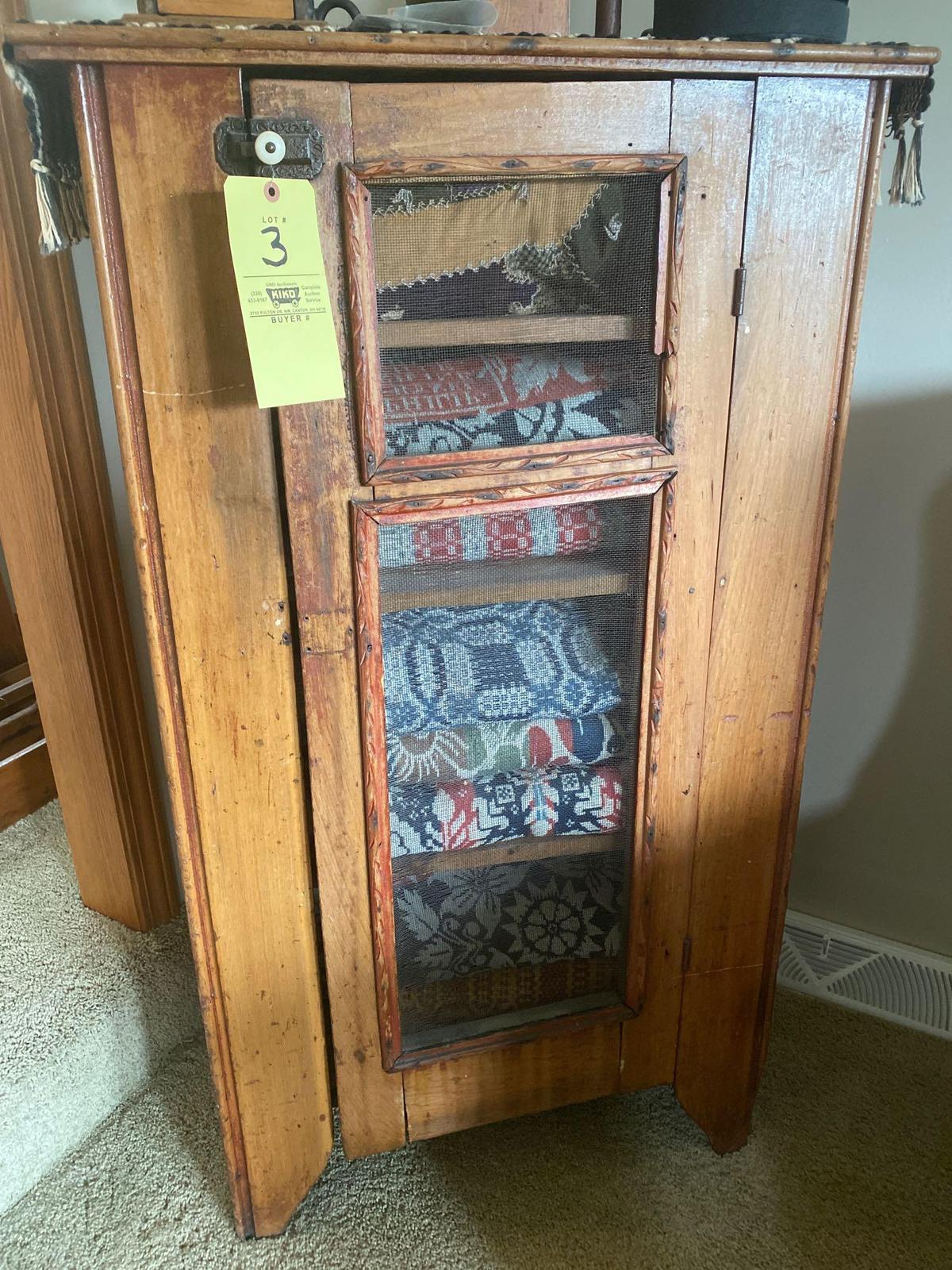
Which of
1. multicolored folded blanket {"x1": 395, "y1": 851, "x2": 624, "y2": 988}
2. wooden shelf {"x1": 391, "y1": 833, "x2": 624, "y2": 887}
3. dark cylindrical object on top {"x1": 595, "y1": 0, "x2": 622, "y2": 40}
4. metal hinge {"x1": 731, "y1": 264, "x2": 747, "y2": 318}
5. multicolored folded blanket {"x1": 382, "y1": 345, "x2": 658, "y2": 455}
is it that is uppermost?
dark cylindrical object on top {"x1": 595, "y1": 0, "x2": 622, "y2": 40}

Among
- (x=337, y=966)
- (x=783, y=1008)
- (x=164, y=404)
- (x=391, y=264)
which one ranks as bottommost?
(x=783, y=1008)

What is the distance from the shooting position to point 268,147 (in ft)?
2.42

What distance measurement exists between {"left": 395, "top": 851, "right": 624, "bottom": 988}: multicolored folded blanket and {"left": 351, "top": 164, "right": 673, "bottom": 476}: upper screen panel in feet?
1.59

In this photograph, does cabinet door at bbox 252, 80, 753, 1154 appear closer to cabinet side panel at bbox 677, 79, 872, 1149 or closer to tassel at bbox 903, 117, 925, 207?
cabinet side panel at bbox 677, 79, 872, 1149

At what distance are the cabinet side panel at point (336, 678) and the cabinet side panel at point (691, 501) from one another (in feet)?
0.99

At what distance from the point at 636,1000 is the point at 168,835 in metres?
0.80

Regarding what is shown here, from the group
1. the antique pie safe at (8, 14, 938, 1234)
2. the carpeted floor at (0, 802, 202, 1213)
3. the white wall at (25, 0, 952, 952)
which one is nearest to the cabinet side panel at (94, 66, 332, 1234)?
the antique pie safe at (8, 14, 938, 1234)

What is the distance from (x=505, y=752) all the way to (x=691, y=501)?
0.33 meters

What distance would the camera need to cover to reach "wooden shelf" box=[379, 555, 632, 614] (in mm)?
910

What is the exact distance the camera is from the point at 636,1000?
3.68 ft

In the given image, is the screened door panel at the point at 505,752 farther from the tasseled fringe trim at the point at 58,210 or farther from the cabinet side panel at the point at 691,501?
the tasseled fringe trim at the point at 58,210

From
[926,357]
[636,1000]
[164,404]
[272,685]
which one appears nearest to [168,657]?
[272,685]

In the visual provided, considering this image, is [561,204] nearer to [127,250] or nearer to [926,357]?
Result: [127,250]

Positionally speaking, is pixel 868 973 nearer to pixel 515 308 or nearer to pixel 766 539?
pixel 766 539
